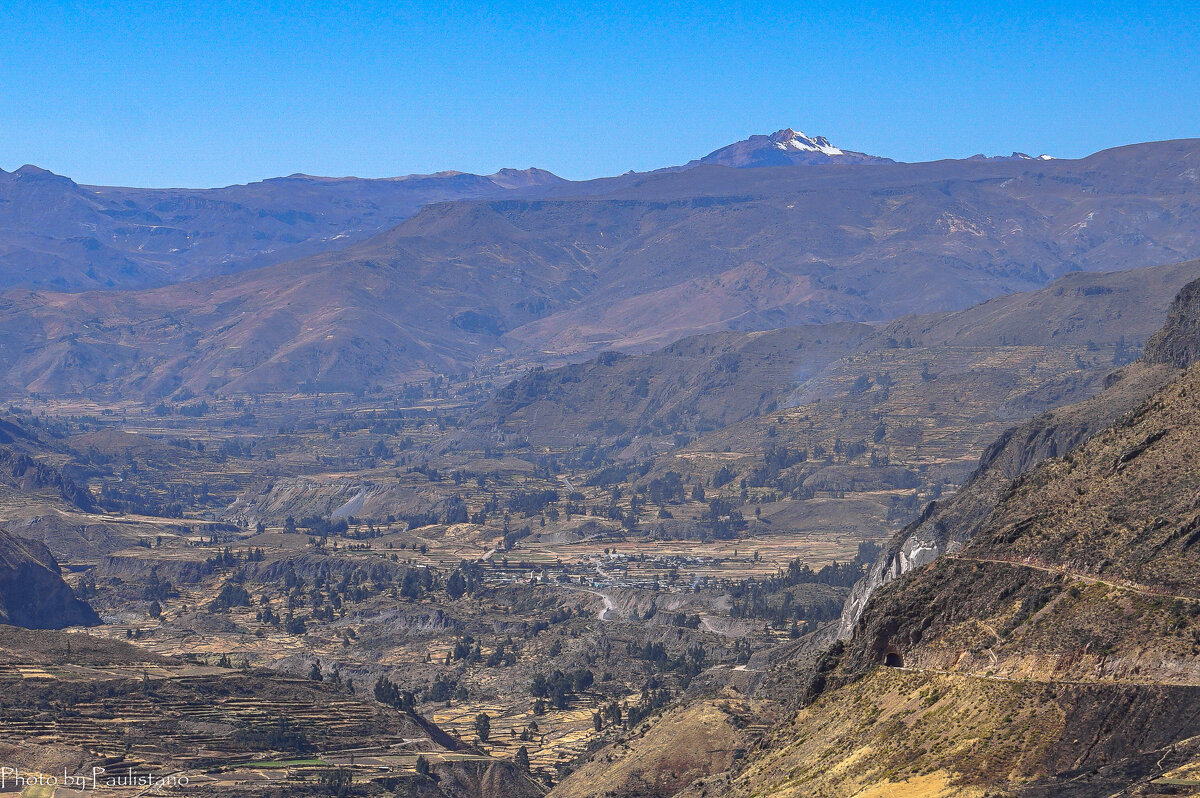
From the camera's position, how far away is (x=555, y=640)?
178m

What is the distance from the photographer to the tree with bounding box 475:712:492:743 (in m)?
132

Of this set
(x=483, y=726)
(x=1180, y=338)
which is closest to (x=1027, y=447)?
(x=1180, y=338)

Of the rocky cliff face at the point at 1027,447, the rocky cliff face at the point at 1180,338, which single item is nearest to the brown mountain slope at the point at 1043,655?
the rocky cliff face at the point at 1027,447

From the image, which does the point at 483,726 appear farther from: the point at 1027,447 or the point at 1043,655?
the point at 1043,655

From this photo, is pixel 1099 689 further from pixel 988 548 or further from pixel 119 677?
pixel 119 677

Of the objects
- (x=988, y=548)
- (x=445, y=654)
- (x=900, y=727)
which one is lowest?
(x=445, y=654)

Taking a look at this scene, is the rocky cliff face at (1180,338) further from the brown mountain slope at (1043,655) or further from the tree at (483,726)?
the brown mountain slope at (1043,655)

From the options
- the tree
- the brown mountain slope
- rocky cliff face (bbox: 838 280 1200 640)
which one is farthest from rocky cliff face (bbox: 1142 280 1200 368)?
the brown mountain slope

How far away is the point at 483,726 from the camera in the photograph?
443 feet

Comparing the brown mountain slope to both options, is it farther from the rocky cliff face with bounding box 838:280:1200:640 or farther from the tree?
the tree

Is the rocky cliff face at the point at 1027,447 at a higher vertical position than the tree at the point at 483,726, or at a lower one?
higher

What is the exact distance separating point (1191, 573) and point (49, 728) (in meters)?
70.9

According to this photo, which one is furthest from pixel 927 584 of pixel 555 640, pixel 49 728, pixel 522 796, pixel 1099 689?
pixel 555 640

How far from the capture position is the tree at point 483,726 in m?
132
